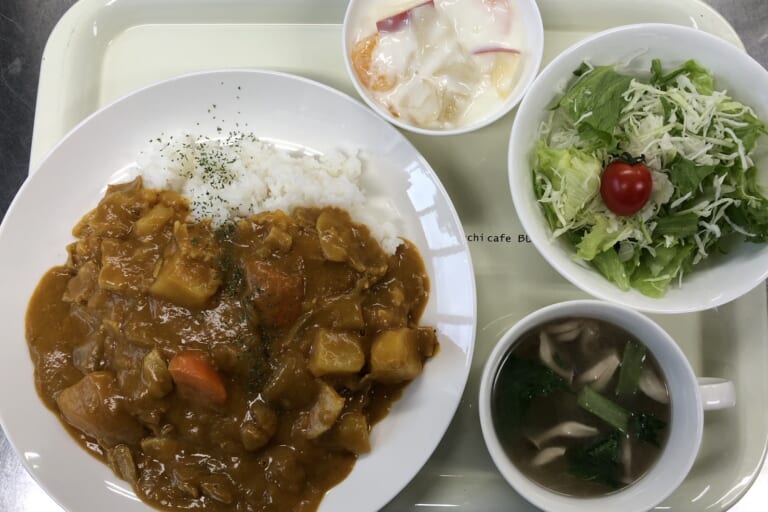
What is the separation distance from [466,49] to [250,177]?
105 cm

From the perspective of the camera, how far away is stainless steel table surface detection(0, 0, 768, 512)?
294 centimetres

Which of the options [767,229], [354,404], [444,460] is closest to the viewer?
[767,229]

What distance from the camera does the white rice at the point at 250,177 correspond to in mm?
2434

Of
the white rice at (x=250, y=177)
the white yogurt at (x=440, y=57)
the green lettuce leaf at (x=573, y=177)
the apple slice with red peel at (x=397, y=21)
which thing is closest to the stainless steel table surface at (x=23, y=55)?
the white rice at (x=250, y=177)

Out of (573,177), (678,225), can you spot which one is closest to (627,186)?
(573,177)

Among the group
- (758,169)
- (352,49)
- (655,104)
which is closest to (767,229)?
(758,169)

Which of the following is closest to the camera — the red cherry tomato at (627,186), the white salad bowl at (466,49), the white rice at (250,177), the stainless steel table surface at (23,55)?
the red cherry tomato at (627,186)

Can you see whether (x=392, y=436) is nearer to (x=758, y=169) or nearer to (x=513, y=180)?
(x=513, y=180)

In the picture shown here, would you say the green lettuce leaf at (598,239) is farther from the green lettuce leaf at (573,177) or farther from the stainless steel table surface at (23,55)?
the stainless steel table surface at (23,55)

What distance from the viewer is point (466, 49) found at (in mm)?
2326

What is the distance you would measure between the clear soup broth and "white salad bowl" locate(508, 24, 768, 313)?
0.19 meters

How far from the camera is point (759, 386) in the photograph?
2439 mm

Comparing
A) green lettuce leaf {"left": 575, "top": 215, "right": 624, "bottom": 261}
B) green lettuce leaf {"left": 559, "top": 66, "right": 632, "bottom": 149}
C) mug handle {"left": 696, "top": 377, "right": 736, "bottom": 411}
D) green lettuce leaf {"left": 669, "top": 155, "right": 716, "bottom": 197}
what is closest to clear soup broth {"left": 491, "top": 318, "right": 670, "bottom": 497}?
mug handle {"left": 696, "top": 377, "right": 736, "bottom": 411}

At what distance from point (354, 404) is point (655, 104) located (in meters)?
1.60
